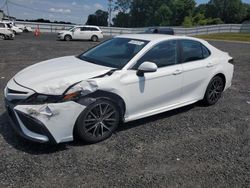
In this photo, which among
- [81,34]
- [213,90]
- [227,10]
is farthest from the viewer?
[227,10]

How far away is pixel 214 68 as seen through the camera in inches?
226

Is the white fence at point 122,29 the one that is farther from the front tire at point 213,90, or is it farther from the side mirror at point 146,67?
the side mirror at point 146,67

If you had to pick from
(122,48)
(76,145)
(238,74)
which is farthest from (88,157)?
(238,74)

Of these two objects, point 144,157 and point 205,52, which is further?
point 205,52

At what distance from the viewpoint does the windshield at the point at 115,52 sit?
14.9 ft

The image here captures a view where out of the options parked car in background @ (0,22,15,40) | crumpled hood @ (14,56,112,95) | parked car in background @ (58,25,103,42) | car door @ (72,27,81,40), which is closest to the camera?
crumpled hood @ (14,56,112,95)

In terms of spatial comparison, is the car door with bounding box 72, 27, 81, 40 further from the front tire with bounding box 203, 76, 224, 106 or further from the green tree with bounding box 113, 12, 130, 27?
the green tree with bounding box 113, 12, 130, 27

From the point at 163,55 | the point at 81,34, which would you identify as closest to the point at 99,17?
the point at 81,34

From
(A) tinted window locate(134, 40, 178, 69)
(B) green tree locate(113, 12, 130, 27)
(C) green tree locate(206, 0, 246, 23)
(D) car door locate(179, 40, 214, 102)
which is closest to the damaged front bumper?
(A) tinted window locate(134, 40, 178, 69)

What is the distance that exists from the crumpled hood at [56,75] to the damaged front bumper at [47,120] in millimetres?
224

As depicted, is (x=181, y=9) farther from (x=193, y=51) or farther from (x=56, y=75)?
(x=56, y=75)

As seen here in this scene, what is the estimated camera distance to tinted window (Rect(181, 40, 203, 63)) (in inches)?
207

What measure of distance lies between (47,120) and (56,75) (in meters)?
0.75

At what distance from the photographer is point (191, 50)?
214 inches
